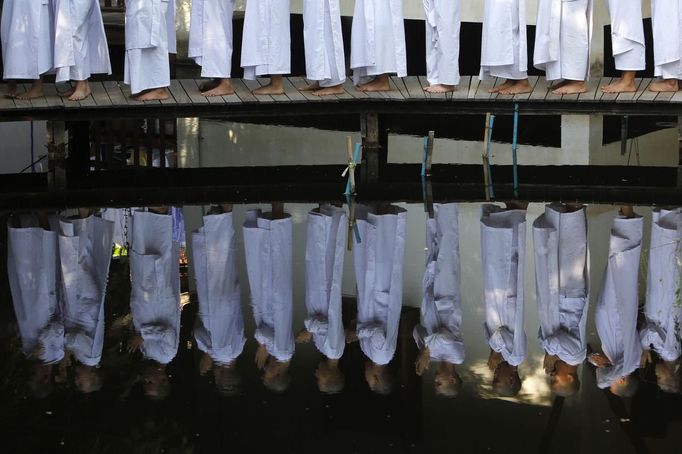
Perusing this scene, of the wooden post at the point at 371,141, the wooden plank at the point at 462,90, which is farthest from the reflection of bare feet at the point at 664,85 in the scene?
the wooden post at the point at 371,141

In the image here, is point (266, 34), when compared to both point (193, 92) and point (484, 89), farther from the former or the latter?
point (484, 89)

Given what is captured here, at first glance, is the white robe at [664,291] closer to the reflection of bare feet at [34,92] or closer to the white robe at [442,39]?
the white robe at [442,39]

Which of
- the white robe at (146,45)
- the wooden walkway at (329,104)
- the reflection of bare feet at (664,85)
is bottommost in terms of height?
the wooden walkway at (329,104)

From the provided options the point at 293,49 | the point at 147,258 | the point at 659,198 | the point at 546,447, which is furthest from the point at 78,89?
the point at 546,447

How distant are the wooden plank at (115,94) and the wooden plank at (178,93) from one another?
10.8 inches

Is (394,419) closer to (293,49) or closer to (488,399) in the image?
(488,399)

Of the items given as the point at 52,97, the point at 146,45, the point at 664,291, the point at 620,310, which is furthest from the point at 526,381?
the point at 52,97

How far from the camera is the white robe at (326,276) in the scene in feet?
10.3

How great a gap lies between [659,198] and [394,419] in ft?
9.63

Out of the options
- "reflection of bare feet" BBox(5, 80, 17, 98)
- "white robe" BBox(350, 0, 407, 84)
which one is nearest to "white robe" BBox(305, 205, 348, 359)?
"white robe" BBox(350, 0, 407, 84)

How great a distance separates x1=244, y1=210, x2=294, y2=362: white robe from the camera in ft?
10.3

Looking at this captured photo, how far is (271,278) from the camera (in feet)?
12.2

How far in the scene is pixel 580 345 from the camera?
9.95ft

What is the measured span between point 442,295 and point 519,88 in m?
2.95
